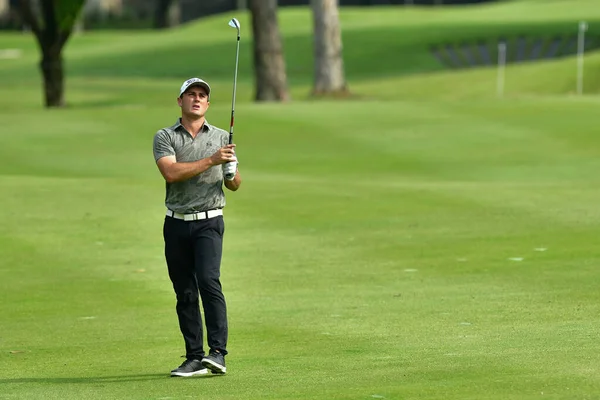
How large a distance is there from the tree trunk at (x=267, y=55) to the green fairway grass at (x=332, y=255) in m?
5.29

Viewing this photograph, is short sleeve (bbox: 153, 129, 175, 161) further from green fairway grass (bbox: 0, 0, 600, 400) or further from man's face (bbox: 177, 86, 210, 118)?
green fairway grass (bbox: 0, 0, 600, 400)

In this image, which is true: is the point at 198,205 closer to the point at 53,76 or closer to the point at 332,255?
the point at 332,255

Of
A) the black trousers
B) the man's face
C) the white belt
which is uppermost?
the man's face

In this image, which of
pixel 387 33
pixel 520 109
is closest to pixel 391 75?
pixel 387 33

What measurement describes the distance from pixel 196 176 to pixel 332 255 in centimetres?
706

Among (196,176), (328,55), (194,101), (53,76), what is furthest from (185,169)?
(328,55)

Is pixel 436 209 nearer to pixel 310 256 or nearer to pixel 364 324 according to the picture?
pixel 310 256

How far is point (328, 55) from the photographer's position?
4541 cm

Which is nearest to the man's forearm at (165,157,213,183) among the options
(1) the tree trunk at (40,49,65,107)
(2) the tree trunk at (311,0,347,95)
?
(1) the tree trunk at (40,49,65,107)

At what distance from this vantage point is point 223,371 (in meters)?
10.6

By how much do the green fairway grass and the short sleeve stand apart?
153 cm

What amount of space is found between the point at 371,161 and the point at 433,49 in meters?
37.0

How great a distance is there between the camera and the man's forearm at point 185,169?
10.4 metres

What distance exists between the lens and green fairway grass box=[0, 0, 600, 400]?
10.6 m
